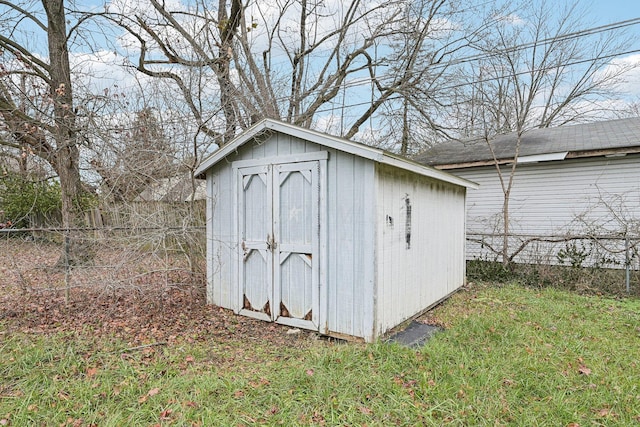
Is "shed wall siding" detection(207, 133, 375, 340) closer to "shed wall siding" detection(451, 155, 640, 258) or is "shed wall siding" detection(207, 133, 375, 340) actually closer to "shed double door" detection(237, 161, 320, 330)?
"shed double door" detection(237, 161, 320, 330)

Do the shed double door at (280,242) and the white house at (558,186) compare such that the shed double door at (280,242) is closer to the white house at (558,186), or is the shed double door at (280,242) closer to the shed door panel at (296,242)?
the shed door panel at (296,242)

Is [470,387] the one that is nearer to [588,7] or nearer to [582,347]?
[582,347]

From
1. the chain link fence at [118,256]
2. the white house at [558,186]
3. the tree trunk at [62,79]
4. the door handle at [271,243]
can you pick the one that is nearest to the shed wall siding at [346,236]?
the door handle at [271,243]

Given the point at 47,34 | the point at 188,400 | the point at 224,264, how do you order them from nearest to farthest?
the point at 188,400 → the point at 224,264 → the point at 47,34

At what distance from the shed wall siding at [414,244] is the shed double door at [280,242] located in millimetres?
805

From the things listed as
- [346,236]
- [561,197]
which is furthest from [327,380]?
[561,197]

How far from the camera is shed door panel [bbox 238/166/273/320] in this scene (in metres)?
4.59

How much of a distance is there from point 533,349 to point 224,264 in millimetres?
3989

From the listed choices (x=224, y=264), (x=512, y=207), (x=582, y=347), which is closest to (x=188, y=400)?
(x=224, y=264)

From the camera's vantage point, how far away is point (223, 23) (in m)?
8.89

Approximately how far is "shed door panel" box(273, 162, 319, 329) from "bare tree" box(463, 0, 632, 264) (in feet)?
16.7

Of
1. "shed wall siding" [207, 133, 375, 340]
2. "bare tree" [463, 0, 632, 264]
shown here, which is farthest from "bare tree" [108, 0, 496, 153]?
"shed wall siding" [207, 133, 375, 340]

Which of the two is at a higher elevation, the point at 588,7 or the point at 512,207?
the point at 588,7

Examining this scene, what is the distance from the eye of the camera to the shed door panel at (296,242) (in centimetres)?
419
